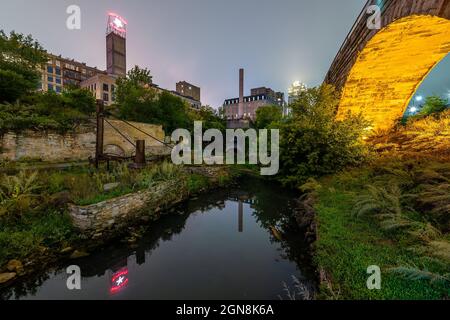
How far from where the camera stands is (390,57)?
251 inches

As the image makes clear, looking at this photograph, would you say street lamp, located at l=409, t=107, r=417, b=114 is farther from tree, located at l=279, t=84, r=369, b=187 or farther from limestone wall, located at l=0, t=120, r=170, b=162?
limestone wall, located at l=0, t=120, r=170, b=162

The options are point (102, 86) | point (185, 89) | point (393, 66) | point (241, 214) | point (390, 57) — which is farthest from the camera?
point (185, 89)

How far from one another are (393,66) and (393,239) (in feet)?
23.2

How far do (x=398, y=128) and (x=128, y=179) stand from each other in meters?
12.7

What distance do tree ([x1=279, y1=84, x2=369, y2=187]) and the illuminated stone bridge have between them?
0.91 metres

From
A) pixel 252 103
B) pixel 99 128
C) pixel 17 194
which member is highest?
pixel 252 103

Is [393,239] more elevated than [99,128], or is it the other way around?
[99,128]

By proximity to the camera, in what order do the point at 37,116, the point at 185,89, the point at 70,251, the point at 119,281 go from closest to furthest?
the point at 119,281 → the point at 70,251 → the point at 37,116 → the point at 185,89

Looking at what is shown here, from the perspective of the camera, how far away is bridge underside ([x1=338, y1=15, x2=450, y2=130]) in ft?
16.3

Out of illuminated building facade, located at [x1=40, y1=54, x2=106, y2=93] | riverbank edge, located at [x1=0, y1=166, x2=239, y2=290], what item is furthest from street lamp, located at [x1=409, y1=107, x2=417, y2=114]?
illuminated building facade, located at [x1=40, y1=54, x2=106, y2=93]

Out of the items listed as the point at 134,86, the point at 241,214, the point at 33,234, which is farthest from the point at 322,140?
the point at 134,86

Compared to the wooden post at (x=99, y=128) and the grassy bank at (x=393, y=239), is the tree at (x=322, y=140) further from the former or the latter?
the wooden post at (x=99, y=128)

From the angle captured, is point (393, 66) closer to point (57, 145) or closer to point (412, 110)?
point (412, 110)

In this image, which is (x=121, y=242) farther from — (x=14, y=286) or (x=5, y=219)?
(x=5, y=219)
